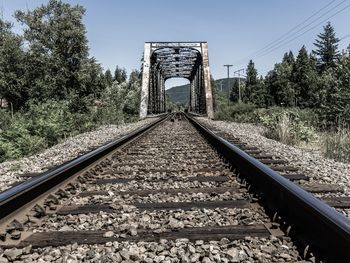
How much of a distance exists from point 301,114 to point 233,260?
13207mm

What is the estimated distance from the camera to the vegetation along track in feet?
7.92

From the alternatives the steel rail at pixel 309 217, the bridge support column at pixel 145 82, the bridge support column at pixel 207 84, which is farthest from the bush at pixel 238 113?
the steel rail at pixel 309 217

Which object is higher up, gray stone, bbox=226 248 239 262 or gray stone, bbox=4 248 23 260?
gray stone, bbox=226 248 239 262

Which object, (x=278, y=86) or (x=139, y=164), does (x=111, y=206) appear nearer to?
(x=139, y=164)

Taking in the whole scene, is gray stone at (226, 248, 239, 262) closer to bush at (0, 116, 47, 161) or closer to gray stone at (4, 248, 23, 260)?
gray stone at (4, 248, 23, 260)

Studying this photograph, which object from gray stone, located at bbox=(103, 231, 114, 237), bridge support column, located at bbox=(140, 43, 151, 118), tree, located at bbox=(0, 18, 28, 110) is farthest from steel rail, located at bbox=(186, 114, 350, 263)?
tree, located at bbox=(0, 18, 28, 110)

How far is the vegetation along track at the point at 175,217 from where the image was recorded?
2414 millimetres

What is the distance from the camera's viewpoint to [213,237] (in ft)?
8.73

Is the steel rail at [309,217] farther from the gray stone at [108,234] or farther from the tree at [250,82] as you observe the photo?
the tree at [250,82]

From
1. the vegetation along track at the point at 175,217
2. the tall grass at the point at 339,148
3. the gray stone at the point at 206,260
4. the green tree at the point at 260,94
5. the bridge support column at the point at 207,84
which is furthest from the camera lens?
the green tree at the point at 260,94

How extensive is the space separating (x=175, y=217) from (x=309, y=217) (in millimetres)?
999

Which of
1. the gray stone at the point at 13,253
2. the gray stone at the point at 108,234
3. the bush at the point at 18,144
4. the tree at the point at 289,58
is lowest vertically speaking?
the bush at the point at 18,144

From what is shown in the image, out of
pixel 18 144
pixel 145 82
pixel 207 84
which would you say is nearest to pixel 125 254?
pixel 18 144

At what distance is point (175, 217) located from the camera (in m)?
3.15
